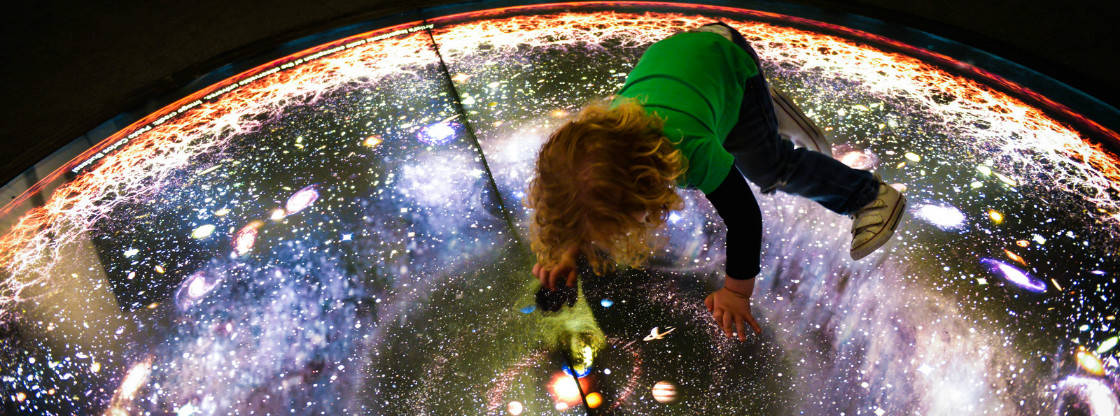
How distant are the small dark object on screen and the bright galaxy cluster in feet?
0.06

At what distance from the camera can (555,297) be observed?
911 millimetres

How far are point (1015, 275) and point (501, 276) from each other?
0.82 m

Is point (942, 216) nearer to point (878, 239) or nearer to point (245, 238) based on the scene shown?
point (878, 239)

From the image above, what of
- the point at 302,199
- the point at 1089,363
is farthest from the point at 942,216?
the point at 302,199

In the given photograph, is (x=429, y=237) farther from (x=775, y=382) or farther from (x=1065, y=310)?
(x=1065, y=310)

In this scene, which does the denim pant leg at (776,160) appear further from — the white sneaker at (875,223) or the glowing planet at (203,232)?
the glowing planet at (203,232)

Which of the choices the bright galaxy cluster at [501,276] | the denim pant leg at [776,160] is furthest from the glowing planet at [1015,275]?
the denim pant leg at [776,160]

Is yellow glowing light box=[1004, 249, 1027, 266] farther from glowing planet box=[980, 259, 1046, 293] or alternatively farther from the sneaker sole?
the sneaker sole

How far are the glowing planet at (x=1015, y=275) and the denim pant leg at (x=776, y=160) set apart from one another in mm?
243

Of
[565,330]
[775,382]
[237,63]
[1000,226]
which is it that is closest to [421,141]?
[565,330]

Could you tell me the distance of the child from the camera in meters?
0.68

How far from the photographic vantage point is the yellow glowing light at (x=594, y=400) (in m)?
0.77

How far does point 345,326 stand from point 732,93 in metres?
0.68

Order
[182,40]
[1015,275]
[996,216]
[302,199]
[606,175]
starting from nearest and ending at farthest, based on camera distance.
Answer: [606,175] < [1015,275] < [996,216] < [302,199] < [182,40]
